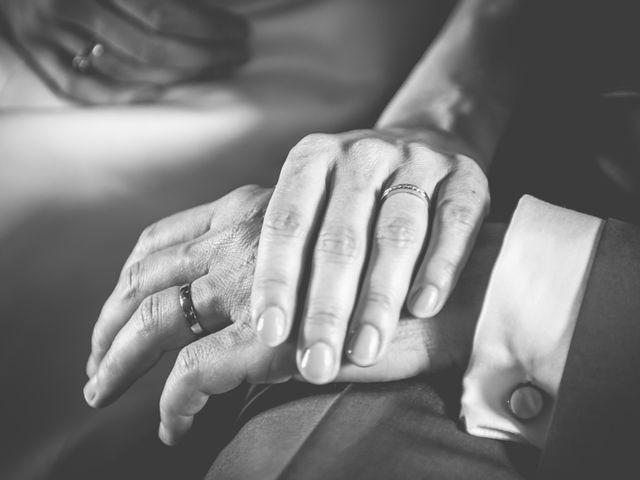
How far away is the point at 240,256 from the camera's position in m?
0.61

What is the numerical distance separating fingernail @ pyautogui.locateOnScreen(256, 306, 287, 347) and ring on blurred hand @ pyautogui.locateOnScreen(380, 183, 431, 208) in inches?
6.6

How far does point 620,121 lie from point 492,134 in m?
0.22

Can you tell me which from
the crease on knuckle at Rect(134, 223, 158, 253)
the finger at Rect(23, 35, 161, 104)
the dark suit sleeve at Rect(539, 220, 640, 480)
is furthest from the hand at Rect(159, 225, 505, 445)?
the finger at Rect(23, 35, 161, 104)

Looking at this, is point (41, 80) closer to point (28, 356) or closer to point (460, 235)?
point (28, 356)

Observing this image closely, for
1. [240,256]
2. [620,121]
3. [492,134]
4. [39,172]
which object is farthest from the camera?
[39,172]

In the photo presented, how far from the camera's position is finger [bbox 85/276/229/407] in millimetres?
590

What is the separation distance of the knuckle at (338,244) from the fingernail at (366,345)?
0.07 metres

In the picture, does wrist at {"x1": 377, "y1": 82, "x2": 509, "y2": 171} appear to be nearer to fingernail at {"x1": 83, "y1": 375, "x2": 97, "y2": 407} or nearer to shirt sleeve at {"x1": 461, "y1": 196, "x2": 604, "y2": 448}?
shirt sleeve at {"x1": 461, "y1": 196, "x2": 604, "y2": 448}

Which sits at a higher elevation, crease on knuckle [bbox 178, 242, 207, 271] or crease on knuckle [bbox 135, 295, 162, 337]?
crease on knuckle [bbox 178, 242, 207, 271]

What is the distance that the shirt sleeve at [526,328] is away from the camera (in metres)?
0.49

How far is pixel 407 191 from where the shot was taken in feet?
1.85

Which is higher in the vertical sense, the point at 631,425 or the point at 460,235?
the point at 460,235

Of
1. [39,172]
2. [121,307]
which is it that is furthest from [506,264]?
[39,172]

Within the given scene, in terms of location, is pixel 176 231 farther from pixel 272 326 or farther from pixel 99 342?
pixel 272 326
